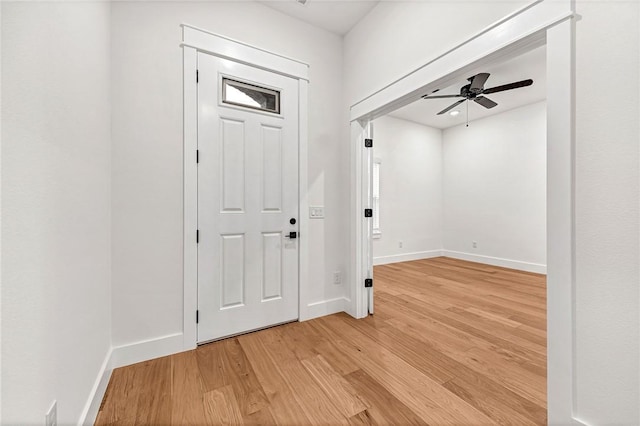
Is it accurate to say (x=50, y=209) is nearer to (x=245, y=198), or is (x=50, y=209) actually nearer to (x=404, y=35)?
(x=245, y=198)

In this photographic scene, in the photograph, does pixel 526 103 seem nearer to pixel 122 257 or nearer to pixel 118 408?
pixel 122 257

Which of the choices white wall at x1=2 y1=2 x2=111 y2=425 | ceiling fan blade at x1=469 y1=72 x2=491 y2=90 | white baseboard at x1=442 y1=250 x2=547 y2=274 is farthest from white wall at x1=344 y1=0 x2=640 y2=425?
white baseboard at x1=442 y1=250 x2=547 y2=274

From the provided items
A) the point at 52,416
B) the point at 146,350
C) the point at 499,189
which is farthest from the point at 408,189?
the point at 52,416

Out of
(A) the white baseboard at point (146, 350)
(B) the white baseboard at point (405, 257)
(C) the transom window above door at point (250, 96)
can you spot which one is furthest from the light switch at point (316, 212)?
(B) the white baseboard at point (405, 257)

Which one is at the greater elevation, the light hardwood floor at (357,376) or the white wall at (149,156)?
the white wall at (149,156)

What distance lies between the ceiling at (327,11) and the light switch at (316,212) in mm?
A: 1908

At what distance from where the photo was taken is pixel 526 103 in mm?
4715

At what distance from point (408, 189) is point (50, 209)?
569cm

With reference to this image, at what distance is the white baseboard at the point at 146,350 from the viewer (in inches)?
70.9

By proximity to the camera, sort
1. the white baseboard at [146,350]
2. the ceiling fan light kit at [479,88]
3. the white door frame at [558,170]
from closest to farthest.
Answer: the white door frame at [558,170] < the white baseboard at [146,350] < the ceiling fan light kit at [479,88]

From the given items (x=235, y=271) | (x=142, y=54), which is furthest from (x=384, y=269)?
(x=142, y=54)

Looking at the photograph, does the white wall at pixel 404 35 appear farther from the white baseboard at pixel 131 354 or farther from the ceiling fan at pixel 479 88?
the white baseboard at pixel 131 354

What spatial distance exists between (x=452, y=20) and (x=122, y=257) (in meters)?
2.79

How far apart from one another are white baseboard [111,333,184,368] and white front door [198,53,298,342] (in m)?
0.18
